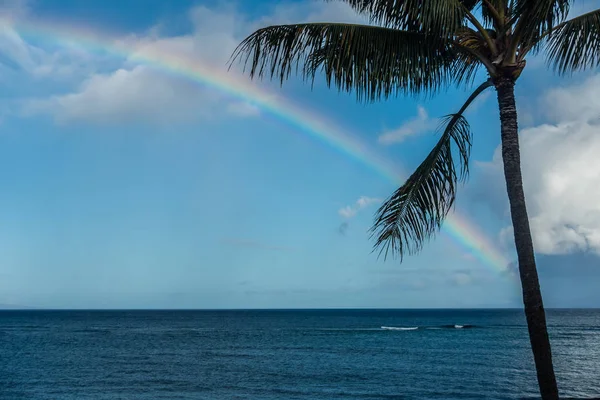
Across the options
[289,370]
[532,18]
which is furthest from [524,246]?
[289,370]

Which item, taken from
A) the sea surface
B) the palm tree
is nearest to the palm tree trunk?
the palm tree

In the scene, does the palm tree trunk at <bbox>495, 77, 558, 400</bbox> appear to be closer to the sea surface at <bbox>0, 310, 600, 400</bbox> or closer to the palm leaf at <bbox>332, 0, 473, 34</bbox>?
the palm leaf at <bbox>332, 0, 473, 34</bbox>

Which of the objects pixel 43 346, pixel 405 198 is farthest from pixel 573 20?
pixel 43 346

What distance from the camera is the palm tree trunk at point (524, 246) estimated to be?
265 inches

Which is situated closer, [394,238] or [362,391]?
[394,238]

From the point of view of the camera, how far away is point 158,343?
2586 inches

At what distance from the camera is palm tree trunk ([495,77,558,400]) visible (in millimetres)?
6719

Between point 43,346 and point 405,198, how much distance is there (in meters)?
64.5

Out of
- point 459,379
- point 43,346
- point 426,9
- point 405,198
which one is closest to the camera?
point 426,9

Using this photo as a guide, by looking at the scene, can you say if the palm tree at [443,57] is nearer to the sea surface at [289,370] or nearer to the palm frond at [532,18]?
the palm frond at [532,18]

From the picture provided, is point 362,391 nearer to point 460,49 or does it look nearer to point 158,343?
point 460,49

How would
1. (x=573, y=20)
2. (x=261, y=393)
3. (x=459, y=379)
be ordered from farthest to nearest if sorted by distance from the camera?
(x=459, y=379), (x=261, y=393), (x=573, y=20)

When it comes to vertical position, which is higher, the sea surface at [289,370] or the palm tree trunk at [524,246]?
the palm tree trunk at [524,246]

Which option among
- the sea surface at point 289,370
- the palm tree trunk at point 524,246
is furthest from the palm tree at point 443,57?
the sea surface at point 289,370
